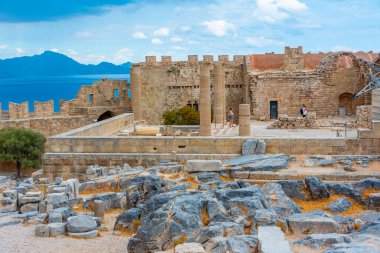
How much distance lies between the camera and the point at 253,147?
52.3 feet

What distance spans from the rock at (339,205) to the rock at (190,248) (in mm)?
3941

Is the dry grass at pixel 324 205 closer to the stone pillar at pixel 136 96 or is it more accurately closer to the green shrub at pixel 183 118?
the stone pillar at pixel 136 96

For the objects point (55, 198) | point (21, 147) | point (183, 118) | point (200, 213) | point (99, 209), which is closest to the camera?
point (200, 213)

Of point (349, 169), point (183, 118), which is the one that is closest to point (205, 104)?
point (349, 169)

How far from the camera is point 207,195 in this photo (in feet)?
34.8

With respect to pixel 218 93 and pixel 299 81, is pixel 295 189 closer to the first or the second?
pixel 218 93

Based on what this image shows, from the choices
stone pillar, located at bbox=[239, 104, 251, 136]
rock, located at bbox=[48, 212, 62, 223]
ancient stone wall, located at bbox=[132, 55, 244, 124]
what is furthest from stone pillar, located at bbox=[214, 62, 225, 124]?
ancient stone wall, located at bbox=[132, 55, 244, 124]

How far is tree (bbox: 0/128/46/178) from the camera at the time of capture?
32125mm

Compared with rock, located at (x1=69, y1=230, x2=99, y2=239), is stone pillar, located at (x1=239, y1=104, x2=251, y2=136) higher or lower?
higher

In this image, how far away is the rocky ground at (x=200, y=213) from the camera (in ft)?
27.5

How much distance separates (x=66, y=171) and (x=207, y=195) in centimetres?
763

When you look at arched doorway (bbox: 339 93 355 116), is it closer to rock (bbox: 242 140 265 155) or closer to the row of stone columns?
the row of stone columns

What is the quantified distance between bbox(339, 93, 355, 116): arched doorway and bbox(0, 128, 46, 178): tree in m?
19.5

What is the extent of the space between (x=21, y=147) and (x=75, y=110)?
8803mm
